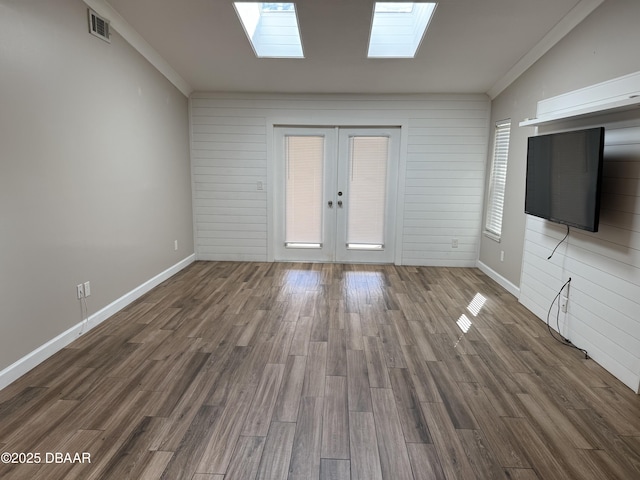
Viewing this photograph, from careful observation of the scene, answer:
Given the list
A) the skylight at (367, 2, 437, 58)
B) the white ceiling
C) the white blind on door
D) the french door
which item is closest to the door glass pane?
the french door

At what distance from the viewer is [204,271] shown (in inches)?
210

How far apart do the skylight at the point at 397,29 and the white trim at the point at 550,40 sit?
3.86 ft

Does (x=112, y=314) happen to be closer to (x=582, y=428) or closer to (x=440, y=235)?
(x=582, y=428)

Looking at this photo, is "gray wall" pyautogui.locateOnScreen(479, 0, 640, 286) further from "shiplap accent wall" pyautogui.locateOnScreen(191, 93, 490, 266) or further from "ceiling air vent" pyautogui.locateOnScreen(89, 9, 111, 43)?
"ceiling air vent" pyautogui.locateOnScreen(89, 9, 111, 43)

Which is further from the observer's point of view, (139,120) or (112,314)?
(139,120)

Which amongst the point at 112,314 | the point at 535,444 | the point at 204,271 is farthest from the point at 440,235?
the point at 112,314

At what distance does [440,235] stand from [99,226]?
443 cm

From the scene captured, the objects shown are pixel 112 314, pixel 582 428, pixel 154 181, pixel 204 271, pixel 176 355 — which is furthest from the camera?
pixel 204 271

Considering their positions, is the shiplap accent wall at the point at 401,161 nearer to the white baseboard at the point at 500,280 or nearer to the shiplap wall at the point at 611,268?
the white baseboard at the point at 500,280

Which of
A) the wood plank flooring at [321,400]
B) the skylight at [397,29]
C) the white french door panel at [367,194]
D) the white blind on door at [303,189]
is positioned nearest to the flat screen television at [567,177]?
the wood plank flooring at [321,400]

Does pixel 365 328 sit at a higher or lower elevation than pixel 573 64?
lower

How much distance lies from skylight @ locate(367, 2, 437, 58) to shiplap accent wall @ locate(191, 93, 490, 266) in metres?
1.07

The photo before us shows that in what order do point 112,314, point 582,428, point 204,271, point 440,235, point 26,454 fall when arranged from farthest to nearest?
point 440,235 → point 204,271 → point 112,314 → point 582,428 → point 26,454

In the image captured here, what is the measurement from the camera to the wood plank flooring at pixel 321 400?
6.07 feet
